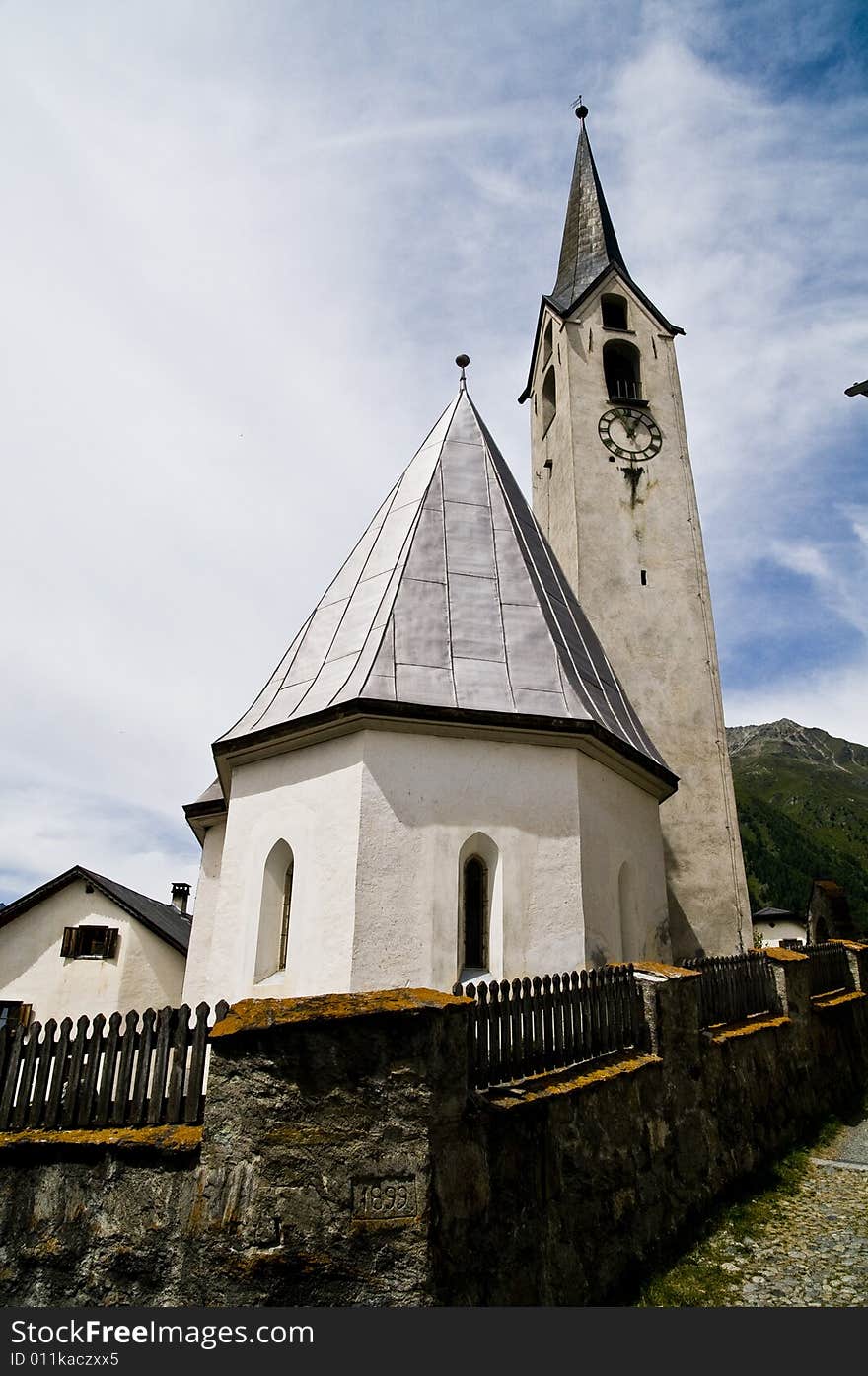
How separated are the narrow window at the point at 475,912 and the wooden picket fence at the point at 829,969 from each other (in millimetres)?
6010

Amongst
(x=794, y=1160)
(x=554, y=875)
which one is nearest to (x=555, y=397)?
(x=554, y=875)

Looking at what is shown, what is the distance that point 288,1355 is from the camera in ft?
14.5

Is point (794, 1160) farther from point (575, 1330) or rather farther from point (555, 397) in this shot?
point (555, 397)

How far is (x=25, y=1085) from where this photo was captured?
545 cm

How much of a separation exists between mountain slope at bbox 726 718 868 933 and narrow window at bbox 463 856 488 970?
1552 inches

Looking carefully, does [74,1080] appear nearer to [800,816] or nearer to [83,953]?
[83,953]

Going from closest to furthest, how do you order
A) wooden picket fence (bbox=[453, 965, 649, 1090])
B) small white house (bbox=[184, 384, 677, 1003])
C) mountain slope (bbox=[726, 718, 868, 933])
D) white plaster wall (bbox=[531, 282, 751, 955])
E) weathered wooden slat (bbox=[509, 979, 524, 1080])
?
wooden picket fence (bbox=[453, 965, 649, 1090]) → weathered wooden slat (bbox=[509, 979, 524, 1080]) → small white house (bbox=[184, 384, 677, 1003]) → white plaster wall (bbox=[531, 282, 751, 955]) → mountain slope (bbox=[726, 718, 868, 933])

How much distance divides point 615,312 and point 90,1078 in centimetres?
2343

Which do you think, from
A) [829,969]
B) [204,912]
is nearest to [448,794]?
[204,912]

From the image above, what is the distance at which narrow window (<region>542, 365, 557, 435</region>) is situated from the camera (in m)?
23.1

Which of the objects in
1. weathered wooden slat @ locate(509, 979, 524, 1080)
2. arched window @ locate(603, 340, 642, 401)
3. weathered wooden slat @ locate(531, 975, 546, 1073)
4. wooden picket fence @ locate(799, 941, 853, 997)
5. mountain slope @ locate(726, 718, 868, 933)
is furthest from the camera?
mountain slope @ locate(726, 718, 868, 933)

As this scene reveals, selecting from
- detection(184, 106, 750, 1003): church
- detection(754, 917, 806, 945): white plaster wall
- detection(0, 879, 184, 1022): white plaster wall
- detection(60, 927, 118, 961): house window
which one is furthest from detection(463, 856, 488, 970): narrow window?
detection(754, 917, 806, 945): white plaster wall

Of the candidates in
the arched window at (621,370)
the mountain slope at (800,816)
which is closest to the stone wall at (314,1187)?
the arched window at (621,370)

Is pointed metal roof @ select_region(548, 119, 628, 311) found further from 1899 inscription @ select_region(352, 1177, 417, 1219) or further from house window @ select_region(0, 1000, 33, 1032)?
1899 inscription @ select_region(352, 1177, 417, 1219)
